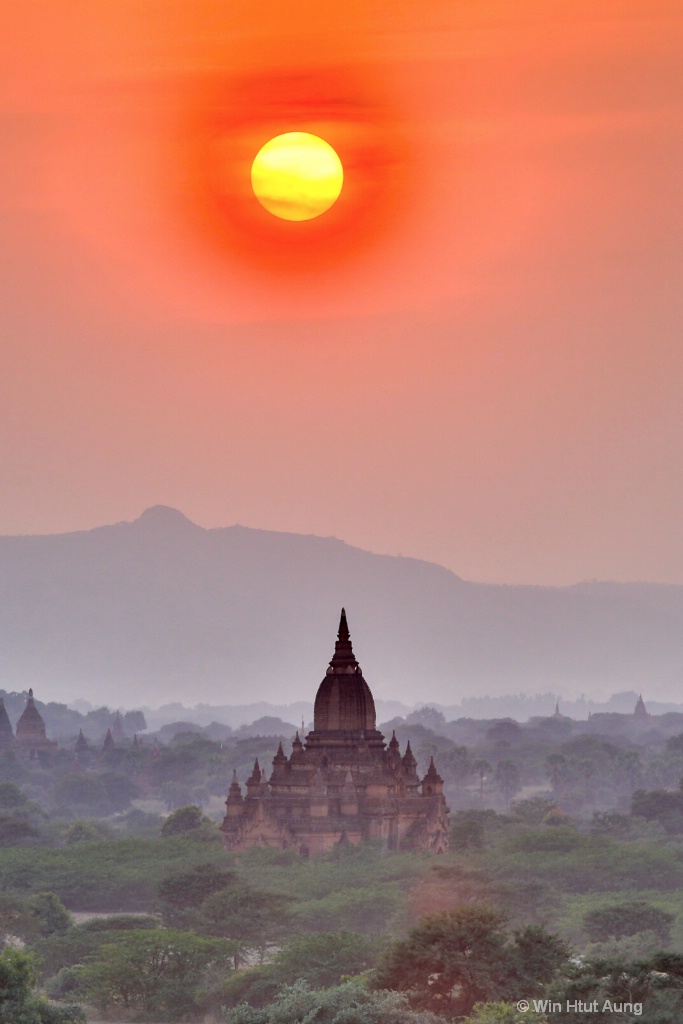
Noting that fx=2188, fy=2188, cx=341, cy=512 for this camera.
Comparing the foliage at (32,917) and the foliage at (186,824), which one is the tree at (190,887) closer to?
the foliage at (32,917)

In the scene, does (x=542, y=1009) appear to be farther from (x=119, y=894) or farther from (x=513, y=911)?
(x=119, y=894)

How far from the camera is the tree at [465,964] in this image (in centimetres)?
5972

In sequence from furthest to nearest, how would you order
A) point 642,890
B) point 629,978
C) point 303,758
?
1. point 303,758
2. point 642,890
3. point 629,978

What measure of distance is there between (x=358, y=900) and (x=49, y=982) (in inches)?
688

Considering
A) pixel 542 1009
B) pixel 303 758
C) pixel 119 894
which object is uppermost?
pixel 303 758

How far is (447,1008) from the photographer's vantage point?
195ft

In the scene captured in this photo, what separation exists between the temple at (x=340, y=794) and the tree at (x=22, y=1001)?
4532 cm

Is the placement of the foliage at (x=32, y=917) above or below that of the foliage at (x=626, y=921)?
above

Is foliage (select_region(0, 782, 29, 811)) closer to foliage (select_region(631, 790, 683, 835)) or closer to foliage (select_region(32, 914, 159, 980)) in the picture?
foliage (select_region(631, 790, 683, 835))

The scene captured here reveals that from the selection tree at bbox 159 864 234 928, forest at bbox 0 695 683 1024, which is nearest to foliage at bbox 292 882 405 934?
forest at bbox 0 695 683 1024

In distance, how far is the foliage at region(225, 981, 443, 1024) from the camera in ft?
178

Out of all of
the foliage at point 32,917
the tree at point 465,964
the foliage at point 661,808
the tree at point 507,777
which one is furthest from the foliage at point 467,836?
the tree at point 507,777

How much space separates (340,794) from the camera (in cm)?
10500

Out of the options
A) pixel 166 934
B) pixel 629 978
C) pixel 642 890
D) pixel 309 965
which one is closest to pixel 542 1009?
pixel 629 978
